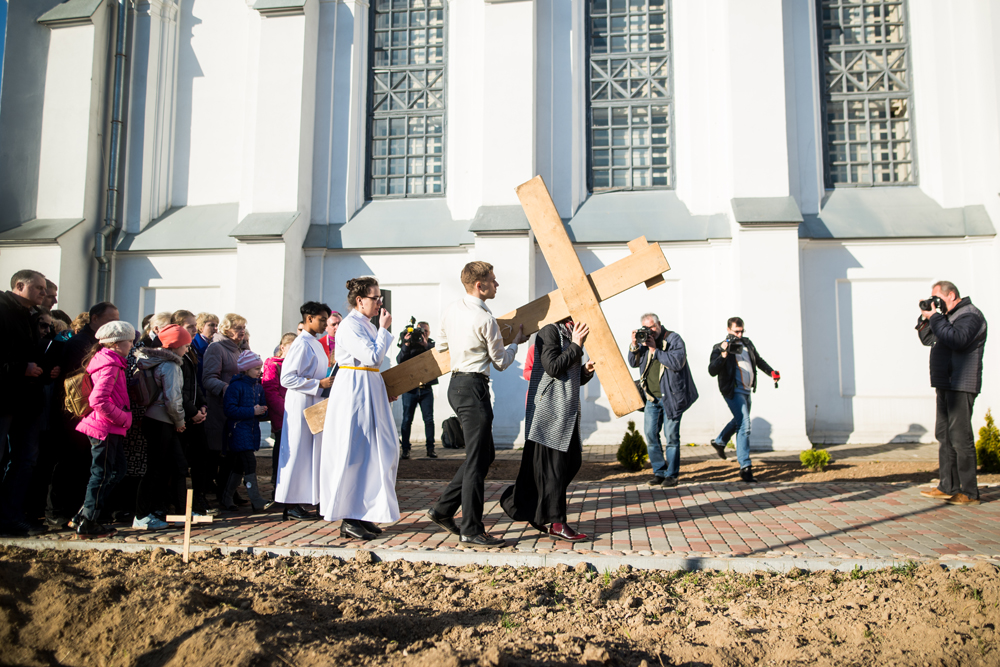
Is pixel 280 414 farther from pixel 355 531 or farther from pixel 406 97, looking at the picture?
pixel 406 97

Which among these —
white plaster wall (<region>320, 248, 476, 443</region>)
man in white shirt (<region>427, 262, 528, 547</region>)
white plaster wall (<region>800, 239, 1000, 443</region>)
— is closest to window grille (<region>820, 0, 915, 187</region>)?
white plaster wall (<region>800, 239, 1000, 443</region>)

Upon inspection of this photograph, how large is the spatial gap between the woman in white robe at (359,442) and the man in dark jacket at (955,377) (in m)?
4.89

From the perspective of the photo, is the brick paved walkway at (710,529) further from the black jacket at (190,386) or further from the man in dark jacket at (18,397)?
the black jacket at (190,386)

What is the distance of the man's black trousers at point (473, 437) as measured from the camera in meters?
4.18

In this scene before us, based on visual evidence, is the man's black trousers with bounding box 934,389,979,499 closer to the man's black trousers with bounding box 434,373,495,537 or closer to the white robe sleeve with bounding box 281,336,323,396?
the man's black trousers with bounding box 434,373,495,537

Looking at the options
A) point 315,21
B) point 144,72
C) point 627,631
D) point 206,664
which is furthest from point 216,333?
point 144,72

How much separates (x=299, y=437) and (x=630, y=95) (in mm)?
9689

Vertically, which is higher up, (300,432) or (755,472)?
(300,432)

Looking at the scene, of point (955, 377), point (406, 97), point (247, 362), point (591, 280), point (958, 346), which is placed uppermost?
point (406, 97)

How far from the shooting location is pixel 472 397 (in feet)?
13.8

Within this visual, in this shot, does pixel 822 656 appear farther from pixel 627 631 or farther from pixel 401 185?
pixel 401 185

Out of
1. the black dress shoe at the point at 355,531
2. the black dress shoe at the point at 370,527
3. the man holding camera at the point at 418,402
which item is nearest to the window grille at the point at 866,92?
the man holding camera at the point at 418,402

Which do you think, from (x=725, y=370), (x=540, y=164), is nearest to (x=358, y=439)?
(x=725, y=370)

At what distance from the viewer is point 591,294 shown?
13.6 feet
